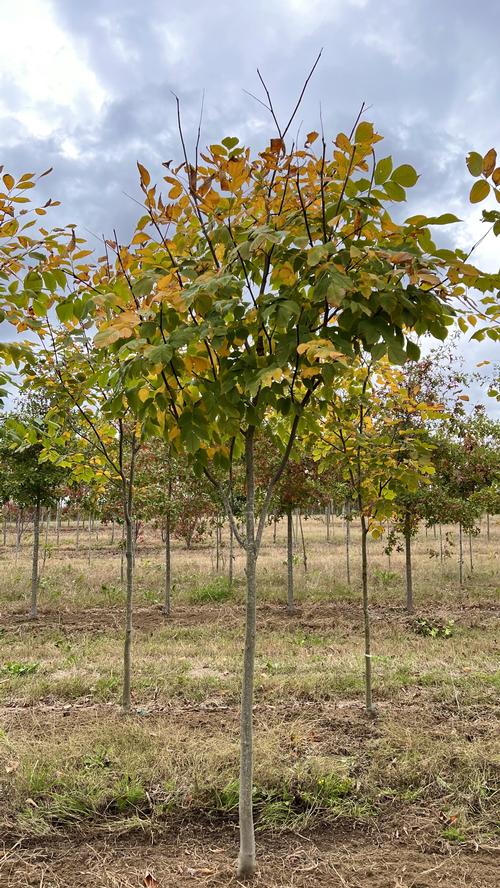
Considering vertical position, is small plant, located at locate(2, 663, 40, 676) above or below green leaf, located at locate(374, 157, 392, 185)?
below

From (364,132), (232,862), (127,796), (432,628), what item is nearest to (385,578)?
(432,628)

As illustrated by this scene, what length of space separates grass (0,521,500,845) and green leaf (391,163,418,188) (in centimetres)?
345

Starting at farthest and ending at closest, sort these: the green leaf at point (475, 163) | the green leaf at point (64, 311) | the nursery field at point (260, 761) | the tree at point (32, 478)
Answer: the tree at point (32, 478), the nursery field at point (260, 761), the green leaf at point (64, 311), the green leaf at point (475, 163)

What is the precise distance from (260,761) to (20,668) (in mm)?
4319

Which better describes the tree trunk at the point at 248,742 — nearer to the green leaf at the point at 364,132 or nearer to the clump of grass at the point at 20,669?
the green leaf at the point at 364,132

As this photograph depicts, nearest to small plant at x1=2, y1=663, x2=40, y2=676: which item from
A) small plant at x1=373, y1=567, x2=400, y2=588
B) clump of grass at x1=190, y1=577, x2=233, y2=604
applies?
clump of grass at x1=190, y1=577, x2=233, y2=604

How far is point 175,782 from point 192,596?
10.2m

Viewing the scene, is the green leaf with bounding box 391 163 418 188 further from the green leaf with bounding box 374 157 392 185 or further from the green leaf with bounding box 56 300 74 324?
the green leaf with bounding box 56 300 74 324

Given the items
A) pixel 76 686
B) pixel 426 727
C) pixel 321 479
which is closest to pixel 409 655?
pixel 426 727

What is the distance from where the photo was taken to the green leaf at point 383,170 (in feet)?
7.01

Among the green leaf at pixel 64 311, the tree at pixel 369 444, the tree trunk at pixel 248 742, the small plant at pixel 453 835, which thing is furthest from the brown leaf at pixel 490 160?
the small plant at pixel 453 835

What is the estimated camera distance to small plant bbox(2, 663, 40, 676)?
7047 mm

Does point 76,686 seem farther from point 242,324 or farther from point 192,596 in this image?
point 192,596

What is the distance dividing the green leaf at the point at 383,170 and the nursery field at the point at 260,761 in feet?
10.5
